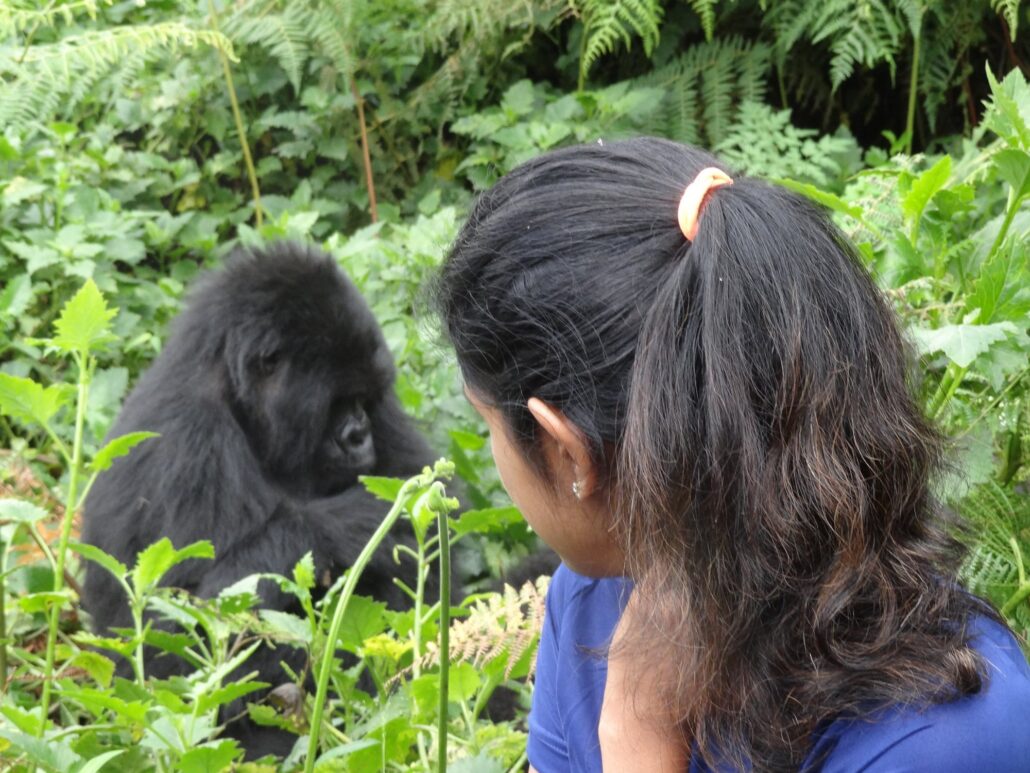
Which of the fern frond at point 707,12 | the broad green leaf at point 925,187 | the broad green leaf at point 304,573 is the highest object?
the broad green leaf at point 925,187

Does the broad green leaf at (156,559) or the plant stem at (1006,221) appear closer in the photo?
the broad green leaf at (156,559)

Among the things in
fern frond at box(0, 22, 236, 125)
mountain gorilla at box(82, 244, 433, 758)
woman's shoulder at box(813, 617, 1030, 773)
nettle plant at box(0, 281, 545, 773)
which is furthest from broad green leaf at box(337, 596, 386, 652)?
fern frond at box(0, 22, 236, 125)

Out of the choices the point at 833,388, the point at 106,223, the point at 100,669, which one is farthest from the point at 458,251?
the point at 106,223

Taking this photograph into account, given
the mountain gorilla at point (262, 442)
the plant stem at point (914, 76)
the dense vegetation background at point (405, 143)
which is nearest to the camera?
the dense vegetation background at point (405, 143)

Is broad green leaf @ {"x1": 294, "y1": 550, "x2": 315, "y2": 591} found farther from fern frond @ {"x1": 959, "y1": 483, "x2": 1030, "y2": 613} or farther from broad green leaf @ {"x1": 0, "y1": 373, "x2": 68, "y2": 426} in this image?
fern frond @ {"x1": 959, "y1": 483, "x2": 1030, "y2": 613}

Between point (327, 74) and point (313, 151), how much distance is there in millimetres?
341

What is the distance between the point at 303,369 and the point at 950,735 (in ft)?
8.60

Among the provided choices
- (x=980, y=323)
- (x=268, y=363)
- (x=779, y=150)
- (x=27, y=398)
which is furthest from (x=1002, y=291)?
(x=779, y=150)

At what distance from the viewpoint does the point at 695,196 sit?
1416 mm

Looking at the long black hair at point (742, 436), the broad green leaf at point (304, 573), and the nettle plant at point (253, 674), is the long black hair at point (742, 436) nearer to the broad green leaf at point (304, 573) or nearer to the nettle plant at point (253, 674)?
the nettle plant at point (253, 674)

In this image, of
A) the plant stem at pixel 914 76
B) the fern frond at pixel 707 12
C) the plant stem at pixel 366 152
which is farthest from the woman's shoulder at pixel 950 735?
the plant stem at pixel 366 152

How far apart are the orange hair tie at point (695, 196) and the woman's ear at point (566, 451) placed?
0.25 meters

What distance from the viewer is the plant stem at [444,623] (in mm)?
1369

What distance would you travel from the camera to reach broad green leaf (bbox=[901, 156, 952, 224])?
196 centimetres
